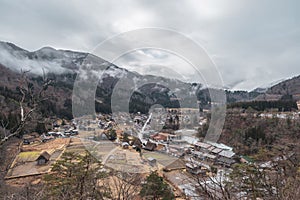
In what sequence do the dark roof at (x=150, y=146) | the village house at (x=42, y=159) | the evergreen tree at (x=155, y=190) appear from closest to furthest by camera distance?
the evergreen tree at (x=155, y=190) < the village house at (x=42, y=159) < the dark roof at (x=150, y=146)

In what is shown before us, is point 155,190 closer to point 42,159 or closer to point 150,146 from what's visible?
point 150,146

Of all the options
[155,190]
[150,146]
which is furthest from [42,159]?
[155,190]

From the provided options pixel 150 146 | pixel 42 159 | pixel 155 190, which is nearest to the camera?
pixel 155 190

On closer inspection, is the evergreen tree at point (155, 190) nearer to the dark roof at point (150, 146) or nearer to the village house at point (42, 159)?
the dark roof at point (150, 146)

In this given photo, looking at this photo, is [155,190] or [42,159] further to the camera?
[42,159]

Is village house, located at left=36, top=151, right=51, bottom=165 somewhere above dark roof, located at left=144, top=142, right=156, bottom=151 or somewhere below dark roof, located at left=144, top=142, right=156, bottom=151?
below

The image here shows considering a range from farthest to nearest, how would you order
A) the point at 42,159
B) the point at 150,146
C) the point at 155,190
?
the point at 150,146, the point at 42,159, the point at 155,190

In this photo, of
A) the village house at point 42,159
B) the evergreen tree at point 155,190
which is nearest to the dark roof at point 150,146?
the village house at point 42,159

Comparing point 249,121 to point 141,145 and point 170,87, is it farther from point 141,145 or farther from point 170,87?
point 170,87

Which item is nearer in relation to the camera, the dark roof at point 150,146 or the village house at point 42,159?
the village house at point 42,159

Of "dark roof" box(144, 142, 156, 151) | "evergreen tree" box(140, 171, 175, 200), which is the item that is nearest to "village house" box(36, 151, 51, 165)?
"dark roof" box(144, 142, 156, 151)

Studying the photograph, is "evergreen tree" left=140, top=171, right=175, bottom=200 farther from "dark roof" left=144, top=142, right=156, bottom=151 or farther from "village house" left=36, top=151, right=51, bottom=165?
"village house" left=36, top=151, right=51, bottom=165
